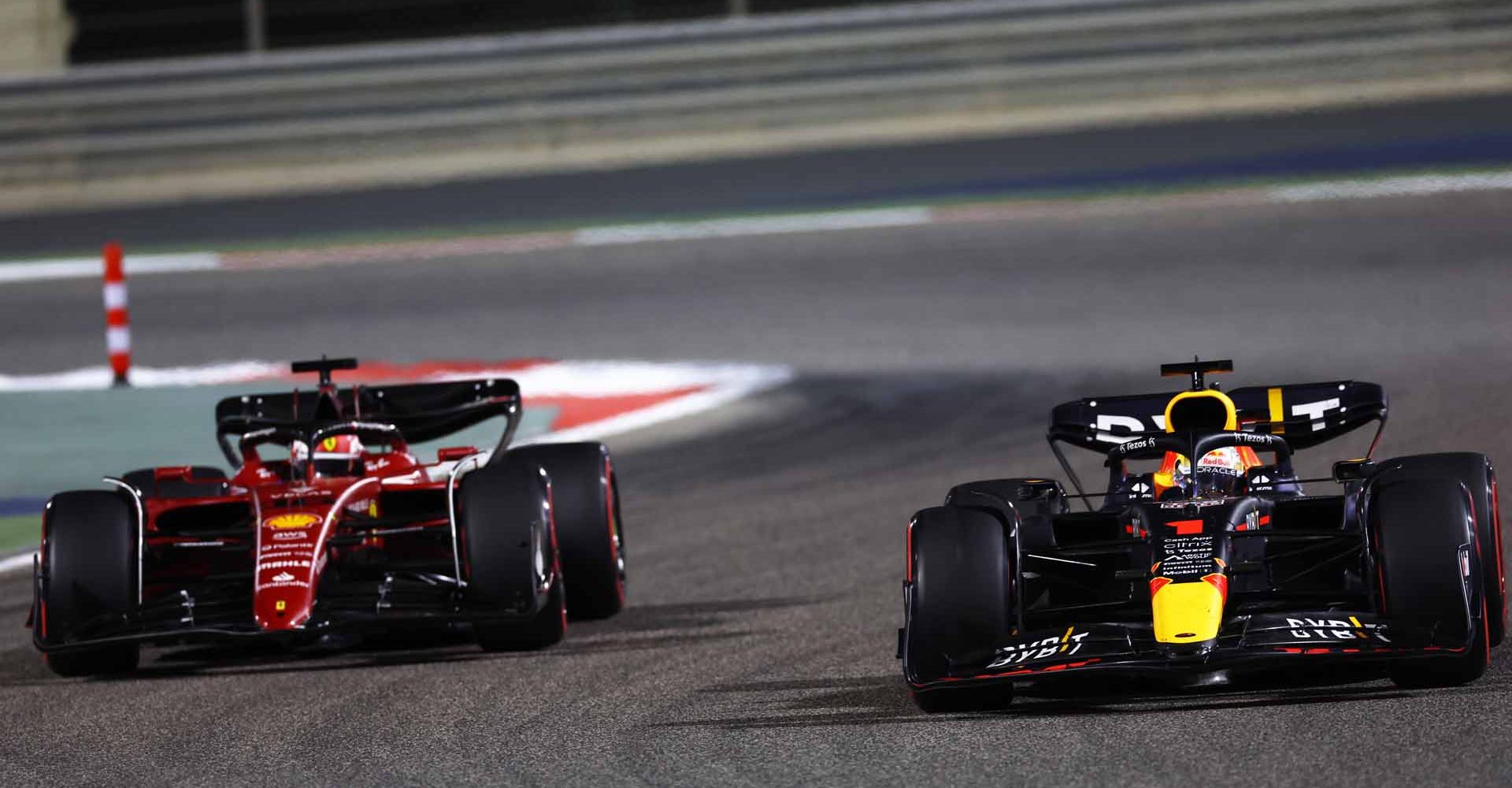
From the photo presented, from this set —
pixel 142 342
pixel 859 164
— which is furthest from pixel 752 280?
pixel 142 342

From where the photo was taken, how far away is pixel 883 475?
13.6 metres

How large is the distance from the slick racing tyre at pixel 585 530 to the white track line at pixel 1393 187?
12299 mm

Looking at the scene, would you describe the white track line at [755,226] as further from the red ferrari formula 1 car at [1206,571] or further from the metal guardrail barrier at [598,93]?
the red ferrari formula 1 car at [1206,571]

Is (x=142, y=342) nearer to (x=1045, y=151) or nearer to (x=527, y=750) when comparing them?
(x=1045, y=151)

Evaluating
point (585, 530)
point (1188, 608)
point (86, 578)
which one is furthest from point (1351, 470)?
point (86, 578)

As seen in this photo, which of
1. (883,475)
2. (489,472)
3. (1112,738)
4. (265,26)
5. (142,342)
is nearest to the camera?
(1112,738)

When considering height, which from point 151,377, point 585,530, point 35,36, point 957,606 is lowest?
point 151,377

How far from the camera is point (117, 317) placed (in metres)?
17.8

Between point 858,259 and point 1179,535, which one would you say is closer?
point 1179,535

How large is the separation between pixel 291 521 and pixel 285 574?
318mm

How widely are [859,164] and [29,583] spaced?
1335cm

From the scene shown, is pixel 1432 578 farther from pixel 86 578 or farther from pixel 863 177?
pixel 863 177

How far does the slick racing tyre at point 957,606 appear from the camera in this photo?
7512 millimetres

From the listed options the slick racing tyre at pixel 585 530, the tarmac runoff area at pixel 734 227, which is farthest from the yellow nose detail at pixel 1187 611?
the tarmac runoff area at pixel 734 227
